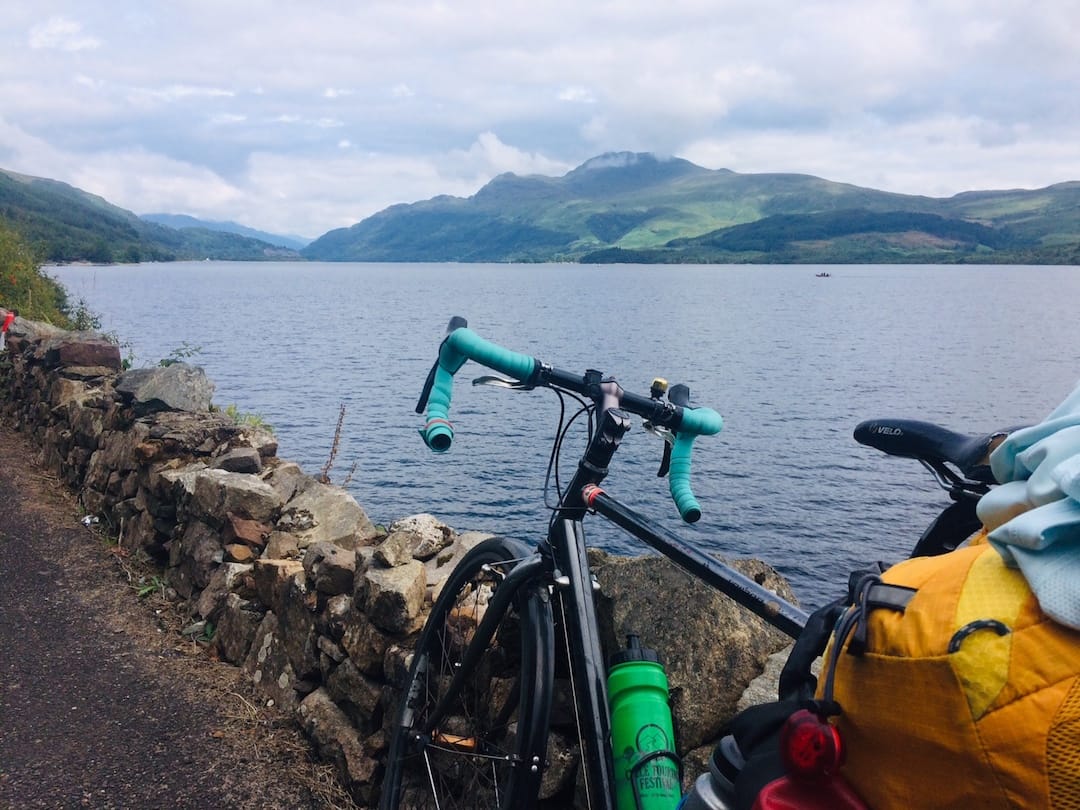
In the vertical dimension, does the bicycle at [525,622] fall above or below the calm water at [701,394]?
above

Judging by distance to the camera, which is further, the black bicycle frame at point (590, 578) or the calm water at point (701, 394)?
the calm water at point (701, 394)

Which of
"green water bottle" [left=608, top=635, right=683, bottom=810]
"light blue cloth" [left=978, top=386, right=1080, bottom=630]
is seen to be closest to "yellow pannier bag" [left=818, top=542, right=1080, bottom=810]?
"light blue cloth" [left=978, top=386, right=1080, bottom=630]

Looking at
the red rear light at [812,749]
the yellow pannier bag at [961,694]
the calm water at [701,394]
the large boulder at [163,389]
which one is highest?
the yellow pannier bag at [961,694]

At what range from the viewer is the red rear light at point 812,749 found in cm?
163

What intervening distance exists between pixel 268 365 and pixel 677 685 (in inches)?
1582

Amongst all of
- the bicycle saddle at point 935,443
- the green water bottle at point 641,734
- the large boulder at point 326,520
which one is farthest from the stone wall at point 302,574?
the bicycle saddle at point 935,443

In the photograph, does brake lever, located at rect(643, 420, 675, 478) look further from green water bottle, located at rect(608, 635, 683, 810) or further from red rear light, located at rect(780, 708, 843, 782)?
red rear light, located at rect(780, 708, 843, 782)

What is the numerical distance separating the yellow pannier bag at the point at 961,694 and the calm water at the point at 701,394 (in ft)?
47.4

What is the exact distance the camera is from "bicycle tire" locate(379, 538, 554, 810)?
4.02 m

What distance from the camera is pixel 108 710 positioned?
579cm

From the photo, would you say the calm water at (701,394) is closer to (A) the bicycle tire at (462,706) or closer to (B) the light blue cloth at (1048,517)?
(A) the bicycle tire at (462,706)

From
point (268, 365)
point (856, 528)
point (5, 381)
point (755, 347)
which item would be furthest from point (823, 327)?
point (5, 381)

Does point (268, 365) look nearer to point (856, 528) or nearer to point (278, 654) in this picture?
point (856, 528)

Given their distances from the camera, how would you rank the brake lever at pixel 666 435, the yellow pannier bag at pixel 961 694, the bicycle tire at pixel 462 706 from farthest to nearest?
the bicycle tire at pixel 462 706 < the brake lever at pixel 666 435 < the yellow pannier bag at pixel 961 694
